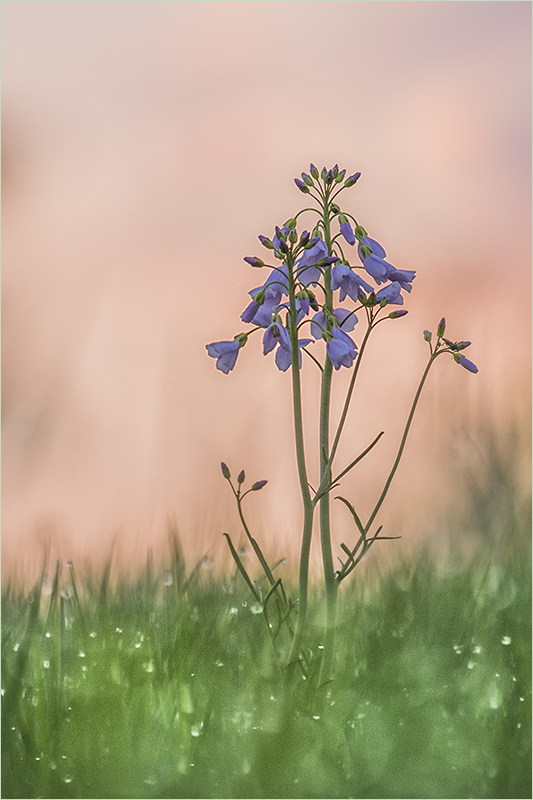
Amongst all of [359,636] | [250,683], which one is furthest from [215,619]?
[359,636]

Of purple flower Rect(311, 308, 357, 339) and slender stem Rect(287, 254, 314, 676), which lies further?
purple flower Rect(311, 308, 357, 339)

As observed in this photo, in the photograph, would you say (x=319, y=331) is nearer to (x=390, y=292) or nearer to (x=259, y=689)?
(x=390, y=292)

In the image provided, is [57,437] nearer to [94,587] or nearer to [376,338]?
[94,587]

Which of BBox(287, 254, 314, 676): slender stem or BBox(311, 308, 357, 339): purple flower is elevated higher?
BBox(311, 308, 357, 339): purple flower

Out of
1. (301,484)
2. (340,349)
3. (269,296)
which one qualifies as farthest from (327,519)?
(269,296)

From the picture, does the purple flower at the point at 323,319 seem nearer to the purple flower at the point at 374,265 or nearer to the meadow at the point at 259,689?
the purple flower at the point at 374,265

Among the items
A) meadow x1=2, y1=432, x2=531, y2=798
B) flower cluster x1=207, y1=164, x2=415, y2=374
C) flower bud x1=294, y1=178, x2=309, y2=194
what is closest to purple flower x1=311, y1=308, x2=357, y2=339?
flower cluster x1=207, y1=164, x2=415, y2=374

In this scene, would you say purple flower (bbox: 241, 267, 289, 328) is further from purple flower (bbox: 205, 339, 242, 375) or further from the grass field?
the grass field
